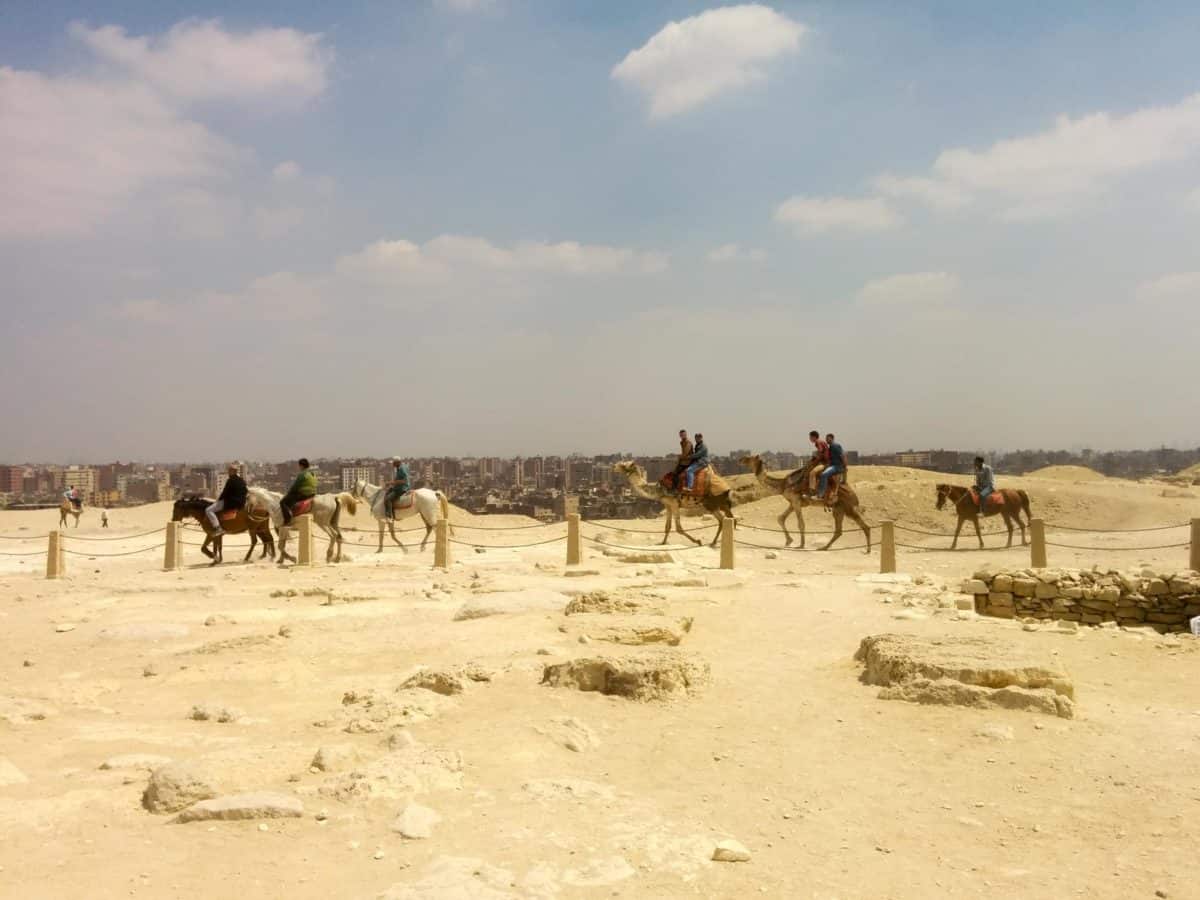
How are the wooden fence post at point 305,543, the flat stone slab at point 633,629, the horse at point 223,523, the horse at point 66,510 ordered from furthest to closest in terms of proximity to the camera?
1. the horse at point 66,510
2. the horse at point 223,523
3. the wooden fence post at point 305,543
4. the flat stone slab at point 633,629

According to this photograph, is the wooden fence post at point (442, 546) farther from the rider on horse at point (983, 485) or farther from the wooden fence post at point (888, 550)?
the rider on horse at point (983, 485)

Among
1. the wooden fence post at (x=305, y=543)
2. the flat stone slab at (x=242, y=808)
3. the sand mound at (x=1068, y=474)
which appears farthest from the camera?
the sand mound at (x=1068, y=474)

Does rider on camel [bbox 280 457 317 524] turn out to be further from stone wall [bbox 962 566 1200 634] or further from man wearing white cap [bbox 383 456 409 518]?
stone wall [bbox 962 566 1200 634]

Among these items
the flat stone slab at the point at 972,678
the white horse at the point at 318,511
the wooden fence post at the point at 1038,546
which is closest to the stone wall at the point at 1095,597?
the wooden fence post at the point at 1038,546

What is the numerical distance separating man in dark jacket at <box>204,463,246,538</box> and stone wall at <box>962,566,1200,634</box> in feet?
44.2

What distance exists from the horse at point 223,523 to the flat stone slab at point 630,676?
39.9ft

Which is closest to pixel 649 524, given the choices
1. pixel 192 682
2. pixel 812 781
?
pixel 192 682

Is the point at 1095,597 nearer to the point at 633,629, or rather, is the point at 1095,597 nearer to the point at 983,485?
the point at 633,629

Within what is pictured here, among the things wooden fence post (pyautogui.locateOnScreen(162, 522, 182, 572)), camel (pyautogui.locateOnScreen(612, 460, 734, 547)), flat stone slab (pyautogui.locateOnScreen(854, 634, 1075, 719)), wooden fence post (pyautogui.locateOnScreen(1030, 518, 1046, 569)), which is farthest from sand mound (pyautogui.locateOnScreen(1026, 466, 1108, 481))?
wooden fence post (pyautogui.locateOnScreen(162, 522, 182, 572))

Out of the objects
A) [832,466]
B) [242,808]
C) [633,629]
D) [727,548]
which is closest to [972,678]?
[633,629]

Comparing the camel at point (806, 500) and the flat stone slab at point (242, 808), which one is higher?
the camel at point (806, 500)

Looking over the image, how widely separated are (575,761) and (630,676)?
136cm

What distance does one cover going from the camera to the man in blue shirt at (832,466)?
19.2 m

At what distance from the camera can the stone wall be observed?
11742 millimetres
